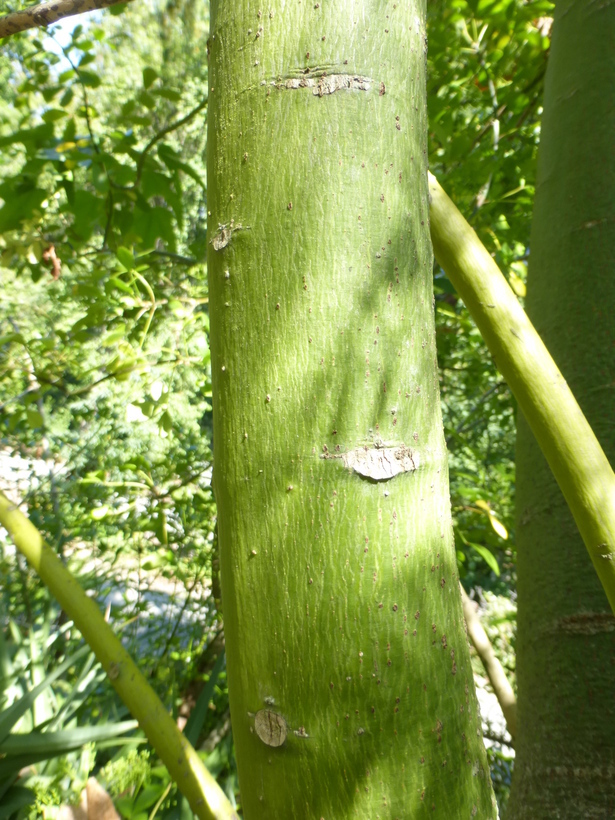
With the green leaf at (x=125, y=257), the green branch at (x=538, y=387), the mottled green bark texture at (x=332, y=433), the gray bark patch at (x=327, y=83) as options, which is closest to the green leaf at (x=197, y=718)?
the green leaf at (x=125, y=257)

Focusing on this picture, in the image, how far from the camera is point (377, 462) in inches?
17.6

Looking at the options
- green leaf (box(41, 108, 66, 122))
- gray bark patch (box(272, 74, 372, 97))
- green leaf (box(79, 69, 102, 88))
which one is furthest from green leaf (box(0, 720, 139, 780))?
green leaf (box(79, 69, 102, 88))

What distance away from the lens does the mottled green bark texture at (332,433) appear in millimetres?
416


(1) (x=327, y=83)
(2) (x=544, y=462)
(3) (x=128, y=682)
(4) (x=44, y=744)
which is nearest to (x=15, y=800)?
(4) (x=44, y=744)

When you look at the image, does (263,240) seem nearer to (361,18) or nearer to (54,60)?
(361,18)

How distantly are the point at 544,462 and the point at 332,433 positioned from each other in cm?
74

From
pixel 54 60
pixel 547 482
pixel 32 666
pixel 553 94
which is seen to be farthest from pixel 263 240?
pixel 32 666

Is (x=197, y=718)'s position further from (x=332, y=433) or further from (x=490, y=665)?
(x=332, y=433)

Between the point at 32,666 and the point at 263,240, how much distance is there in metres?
2.26

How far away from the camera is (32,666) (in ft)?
7.32

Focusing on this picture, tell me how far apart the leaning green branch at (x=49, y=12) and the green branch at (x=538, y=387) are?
0.47 m

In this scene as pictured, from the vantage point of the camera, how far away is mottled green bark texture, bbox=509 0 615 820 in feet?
3.01

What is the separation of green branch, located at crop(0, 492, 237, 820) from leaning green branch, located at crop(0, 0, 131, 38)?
552 millimetres

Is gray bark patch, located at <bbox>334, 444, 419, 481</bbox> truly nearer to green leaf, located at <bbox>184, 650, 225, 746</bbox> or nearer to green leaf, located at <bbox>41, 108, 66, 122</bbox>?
green leaf, located at <bbox>41, 108, 66, 122</bbox>
